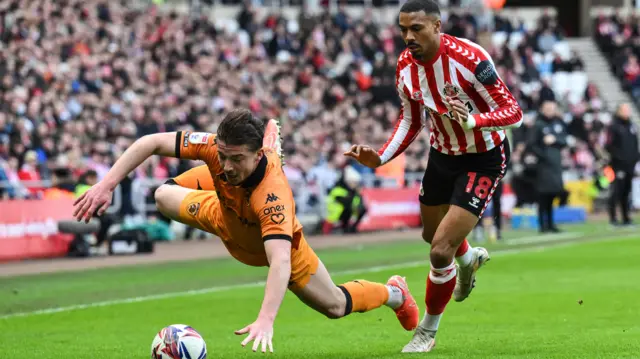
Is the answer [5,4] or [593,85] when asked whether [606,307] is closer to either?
[5,4]

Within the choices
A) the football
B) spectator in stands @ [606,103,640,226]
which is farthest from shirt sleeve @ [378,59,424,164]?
spectator in stands @ [606,103,640,226]

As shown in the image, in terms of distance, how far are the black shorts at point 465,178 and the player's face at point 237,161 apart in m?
2.09

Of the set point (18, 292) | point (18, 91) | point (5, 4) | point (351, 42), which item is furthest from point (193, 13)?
point (18, 292)

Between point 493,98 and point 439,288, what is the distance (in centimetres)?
154

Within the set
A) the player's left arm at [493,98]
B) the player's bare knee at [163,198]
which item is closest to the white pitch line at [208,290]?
the player's bare knee at [163,198]

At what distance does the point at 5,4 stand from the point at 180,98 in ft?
14.5

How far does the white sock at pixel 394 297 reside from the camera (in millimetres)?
9422

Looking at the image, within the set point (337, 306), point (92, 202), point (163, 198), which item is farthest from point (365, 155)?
point (92, 202)

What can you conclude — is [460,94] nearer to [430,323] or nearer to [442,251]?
[442,251]

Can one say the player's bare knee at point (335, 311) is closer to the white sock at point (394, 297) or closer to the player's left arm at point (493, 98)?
the white sock at point (394, 297)

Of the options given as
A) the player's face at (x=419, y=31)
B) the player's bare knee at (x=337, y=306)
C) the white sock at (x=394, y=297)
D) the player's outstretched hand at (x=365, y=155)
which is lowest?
the white sock at (x=394, y=297)

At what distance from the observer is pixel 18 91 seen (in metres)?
24.1

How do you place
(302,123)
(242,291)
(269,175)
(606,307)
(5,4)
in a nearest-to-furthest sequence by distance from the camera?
(269,175) → (606,307) → (242,291) → (5,4) → (302,123)

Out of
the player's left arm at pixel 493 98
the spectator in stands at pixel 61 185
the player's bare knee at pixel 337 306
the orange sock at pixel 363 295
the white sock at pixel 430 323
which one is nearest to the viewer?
the player's bare knee at pixel 337 306
